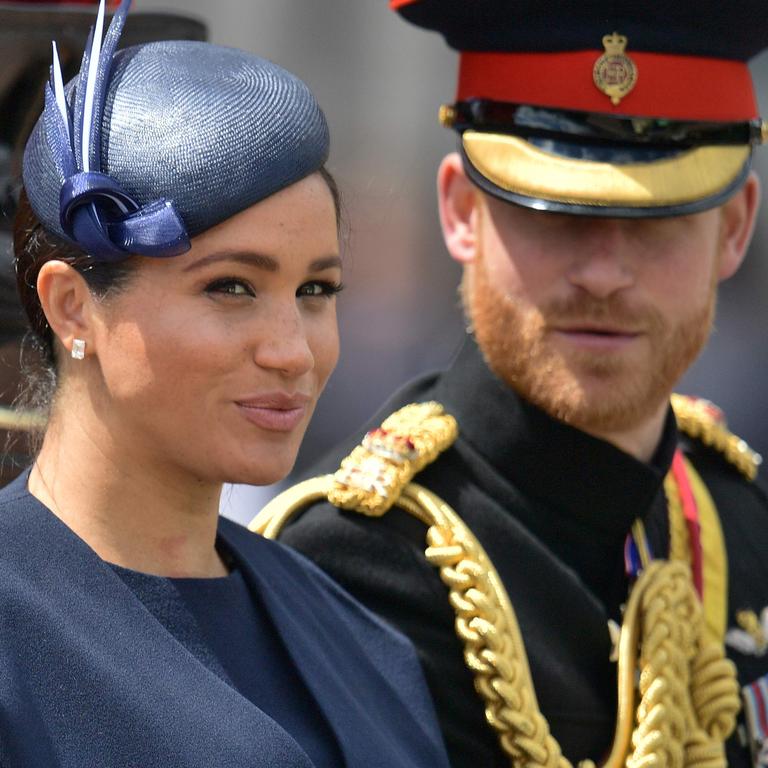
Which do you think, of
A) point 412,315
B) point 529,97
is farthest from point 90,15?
point 412,315

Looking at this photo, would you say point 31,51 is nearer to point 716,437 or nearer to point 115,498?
point 115,498

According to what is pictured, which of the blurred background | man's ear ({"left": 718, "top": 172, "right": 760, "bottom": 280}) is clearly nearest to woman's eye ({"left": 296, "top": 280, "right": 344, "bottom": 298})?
man's ear ({"left": 718, "top": 172, "right": 760, "bottom": 280})

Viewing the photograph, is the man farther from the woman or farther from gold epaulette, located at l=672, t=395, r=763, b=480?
the woman

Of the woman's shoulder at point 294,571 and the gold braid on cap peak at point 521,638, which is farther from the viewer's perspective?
the gold braid on cap peak at point 521,638

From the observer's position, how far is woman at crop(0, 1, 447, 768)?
203 centimetres

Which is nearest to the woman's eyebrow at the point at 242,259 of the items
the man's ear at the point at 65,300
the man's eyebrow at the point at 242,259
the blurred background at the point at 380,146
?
the man's eyebrow at the point at 242,259

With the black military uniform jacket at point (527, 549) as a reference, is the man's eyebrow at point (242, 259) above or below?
above

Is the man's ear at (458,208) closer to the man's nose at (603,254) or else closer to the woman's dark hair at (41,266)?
the man's nose at (603,254)

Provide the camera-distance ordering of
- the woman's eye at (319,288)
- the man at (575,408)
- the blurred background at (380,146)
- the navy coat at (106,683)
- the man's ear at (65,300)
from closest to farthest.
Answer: the navy coat at (106,683) < the man's ear at (65,300) < the woman's eye at (319,288) < the man at (575,408) < the blurred background at (380,146)

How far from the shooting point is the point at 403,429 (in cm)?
300

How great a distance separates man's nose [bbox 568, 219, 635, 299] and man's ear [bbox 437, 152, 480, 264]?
27 centimetres

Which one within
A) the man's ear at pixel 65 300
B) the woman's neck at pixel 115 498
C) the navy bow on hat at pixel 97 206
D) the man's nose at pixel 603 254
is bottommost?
the woman's neck at pixel 115 498

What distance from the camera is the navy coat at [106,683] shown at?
6.31ft

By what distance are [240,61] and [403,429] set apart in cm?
93
